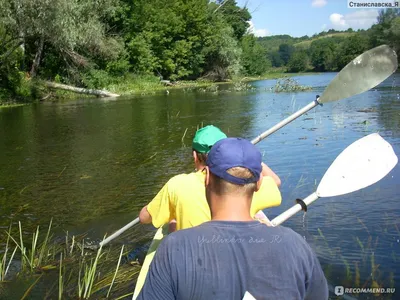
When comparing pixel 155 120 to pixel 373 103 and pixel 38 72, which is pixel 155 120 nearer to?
pixel 373 103

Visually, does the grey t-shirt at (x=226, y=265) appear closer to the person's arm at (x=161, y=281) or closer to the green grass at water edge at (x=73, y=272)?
the person's arm at (x=161, y=281)

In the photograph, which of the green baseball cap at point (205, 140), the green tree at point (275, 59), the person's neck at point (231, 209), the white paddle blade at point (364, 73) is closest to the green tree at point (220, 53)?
the white paddle blade at point (364, 73)

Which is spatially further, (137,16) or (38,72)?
(137,16)

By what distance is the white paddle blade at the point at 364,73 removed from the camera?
14.6 feet

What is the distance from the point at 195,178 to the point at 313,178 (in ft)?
16.1

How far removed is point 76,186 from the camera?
7922 mm

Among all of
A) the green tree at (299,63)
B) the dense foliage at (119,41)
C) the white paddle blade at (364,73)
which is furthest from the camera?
the green tree at (299,63)

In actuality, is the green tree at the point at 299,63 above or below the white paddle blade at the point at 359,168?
above

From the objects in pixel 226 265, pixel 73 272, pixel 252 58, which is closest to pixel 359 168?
pixel 226 265

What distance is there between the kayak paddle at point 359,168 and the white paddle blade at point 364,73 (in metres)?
1.20

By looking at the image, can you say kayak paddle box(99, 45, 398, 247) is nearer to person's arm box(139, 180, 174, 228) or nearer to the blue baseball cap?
person's arm box(139, 180, 174, 228)

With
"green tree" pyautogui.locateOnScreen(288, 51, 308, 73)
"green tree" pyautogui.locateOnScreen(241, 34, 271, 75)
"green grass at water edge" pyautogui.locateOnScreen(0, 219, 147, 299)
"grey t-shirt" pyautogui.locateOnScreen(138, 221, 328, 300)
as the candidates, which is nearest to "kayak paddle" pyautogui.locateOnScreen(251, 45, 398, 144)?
"green grass at water edge" pyautogui.locateOnScreen(0, 219, 147, 299)

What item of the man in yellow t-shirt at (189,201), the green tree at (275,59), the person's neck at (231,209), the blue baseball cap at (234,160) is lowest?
the man in yellow t-shirt at (189,201)

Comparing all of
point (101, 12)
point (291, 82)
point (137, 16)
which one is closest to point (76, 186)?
point (291, 82)
